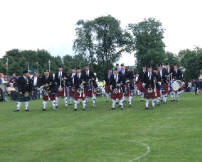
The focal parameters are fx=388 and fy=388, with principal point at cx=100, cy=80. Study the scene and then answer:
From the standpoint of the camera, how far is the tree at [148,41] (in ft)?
221

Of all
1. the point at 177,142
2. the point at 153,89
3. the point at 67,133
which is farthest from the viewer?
the point at 153,89

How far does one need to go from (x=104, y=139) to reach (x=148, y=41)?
197 feet

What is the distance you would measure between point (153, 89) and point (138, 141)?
9.86 m

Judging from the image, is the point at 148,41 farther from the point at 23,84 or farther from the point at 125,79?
A: the point at 23,84

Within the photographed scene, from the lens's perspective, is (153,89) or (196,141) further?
(153,89)

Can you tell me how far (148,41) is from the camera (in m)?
69.4

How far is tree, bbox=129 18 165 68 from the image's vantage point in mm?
67438

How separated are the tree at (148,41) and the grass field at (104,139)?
52279 millimetres

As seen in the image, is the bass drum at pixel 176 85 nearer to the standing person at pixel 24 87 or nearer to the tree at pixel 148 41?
the standing person at pixel 24 87

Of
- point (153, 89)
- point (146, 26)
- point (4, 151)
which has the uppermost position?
point (146, 26)

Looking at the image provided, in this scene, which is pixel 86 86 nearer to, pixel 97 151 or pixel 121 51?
pixel 97 151

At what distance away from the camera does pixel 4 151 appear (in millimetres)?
9352

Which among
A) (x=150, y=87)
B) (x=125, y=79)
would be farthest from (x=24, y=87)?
(x=150, y=87)

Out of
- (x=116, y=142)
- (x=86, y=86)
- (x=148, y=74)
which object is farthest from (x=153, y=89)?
(x=116, y=142)
